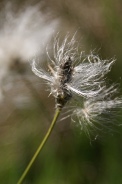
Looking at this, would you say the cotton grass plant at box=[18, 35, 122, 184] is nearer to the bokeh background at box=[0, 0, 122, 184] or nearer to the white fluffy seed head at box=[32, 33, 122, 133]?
the white fluffy seed head at box=[32, 33, 122, 133]

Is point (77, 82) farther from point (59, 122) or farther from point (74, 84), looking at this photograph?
point (59, 122)

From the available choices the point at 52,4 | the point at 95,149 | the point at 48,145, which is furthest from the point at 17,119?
the point at 52,4

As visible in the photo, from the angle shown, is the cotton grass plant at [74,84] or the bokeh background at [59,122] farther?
the bokeh background at [59,122]

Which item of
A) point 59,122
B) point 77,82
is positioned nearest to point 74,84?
point 77,82

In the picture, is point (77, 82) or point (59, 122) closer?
point (77, 82)

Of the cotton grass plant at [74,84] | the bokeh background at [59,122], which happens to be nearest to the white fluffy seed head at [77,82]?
the cotton grass plant at [74,84]

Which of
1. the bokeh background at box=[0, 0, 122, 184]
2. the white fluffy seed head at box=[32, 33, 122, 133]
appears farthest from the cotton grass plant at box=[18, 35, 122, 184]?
the bokeh background at box=[0, 0, 122, 184]

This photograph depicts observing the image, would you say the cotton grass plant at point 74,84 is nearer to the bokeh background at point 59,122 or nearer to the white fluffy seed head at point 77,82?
the white fluffy seed head at point 77,82

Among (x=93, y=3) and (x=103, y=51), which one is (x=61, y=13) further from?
(x=103, y=51)
